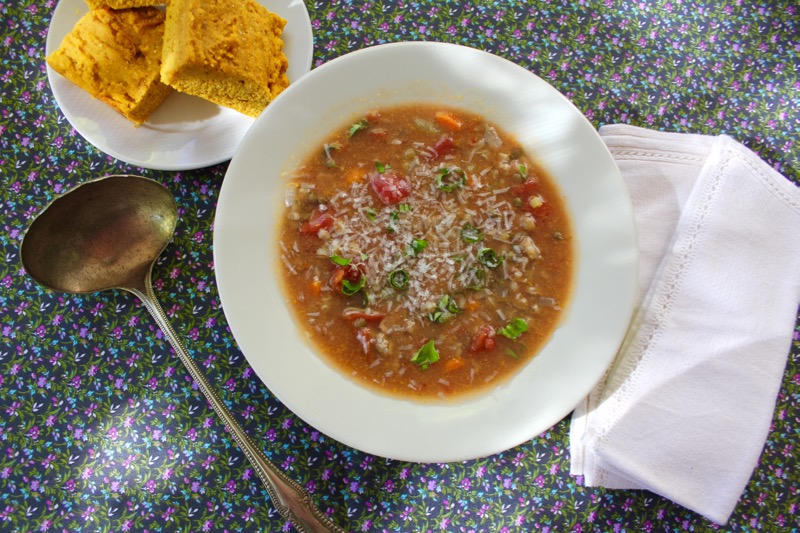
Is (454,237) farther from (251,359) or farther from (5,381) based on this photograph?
(5,381)

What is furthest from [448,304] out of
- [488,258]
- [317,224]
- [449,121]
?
[449,121]

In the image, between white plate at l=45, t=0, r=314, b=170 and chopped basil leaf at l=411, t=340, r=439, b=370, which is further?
white plate at l=45, t=0, r=314, b=170

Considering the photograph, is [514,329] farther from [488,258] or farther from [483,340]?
[488,258]


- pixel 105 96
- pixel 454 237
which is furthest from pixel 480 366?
pixel 105 96

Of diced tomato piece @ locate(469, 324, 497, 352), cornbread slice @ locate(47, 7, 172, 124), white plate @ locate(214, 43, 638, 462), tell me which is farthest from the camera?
cornbread slice @ locate(47, 7, 172, 124)

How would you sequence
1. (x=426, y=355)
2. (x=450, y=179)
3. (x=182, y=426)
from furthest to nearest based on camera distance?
(x=182, y=426) < (x=450, y=179) < (x=426, y=355)

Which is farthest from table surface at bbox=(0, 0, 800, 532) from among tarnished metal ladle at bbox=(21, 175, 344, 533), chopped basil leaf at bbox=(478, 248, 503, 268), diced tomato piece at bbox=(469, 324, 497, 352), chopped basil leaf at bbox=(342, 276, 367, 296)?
chopped basil leaf at bbox=(478, 248, 503, 268)

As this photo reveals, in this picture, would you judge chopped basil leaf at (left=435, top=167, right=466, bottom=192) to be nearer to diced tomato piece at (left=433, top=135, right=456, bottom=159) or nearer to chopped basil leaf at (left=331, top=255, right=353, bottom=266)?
diced tomato piece at (left=433, top=135, right=456, bottom=159)
